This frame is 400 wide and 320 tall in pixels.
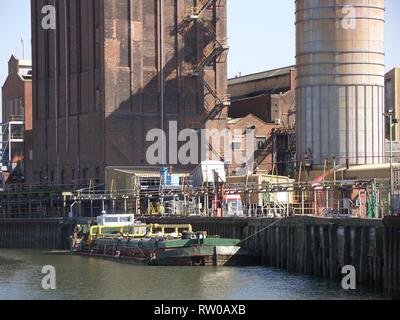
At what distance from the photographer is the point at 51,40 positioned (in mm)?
102438

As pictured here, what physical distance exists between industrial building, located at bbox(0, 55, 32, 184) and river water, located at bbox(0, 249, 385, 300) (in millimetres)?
45786

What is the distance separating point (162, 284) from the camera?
52.1m

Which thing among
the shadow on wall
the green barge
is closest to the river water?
the green barge

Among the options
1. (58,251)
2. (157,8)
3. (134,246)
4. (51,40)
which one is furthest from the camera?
(51,40)

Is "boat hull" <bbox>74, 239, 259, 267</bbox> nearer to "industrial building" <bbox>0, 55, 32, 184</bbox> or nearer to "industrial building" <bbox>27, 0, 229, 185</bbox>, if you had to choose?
"industrial building" <bbox>27, 0, 229, 185</bbox>

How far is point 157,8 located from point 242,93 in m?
19.4

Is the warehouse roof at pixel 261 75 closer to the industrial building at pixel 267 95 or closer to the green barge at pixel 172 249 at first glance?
the industrial building at pixel 267 95

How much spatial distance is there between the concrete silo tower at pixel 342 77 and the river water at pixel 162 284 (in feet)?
69.9

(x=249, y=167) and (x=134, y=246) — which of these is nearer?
(x=134, y=246)

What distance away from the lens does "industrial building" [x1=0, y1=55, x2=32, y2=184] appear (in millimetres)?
109625

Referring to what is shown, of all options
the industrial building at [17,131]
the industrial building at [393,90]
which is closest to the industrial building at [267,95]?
the industrial building at [393,90]

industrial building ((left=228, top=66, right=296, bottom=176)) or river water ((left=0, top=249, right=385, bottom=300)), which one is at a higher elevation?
industrial building ((left=228, top=66, right=296, bottom=176))
